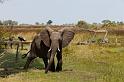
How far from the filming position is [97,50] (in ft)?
109

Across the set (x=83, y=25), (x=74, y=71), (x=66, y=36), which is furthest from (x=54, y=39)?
(x=83, y=25)

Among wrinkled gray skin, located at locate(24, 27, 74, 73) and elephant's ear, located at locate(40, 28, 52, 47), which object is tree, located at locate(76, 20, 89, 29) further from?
elephant's ear, located at locate(40, 28, 52, 47)

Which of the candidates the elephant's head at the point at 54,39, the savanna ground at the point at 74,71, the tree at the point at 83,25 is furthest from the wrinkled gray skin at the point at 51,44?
the tree at the point at 83,25

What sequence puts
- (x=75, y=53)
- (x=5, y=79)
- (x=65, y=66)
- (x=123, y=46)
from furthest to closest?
(x=123, y=46), (x=75, y=53), (x=65, y=66), (x=5, y=79)

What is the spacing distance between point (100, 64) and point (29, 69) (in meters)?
4.95

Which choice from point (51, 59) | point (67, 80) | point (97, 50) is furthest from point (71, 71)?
point (97, 50)

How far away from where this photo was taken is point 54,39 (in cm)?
1959

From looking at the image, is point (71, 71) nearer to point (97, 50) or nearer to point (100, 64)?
point (100, 64)

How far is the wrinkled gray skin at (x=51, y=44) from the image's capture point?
64.0 feet

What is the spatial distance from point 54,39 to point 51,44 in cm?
26

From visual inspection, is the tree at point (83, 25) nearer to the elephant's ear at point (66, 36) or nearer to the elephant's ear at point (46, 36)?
the elephant's ear at point (66, 36)

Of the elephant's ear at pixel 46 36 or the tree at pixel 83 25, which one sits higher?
the elephant's ear at pixel 46 36

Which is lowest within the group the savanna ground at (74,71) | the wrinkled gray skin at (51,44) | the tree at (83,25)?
the tree at (83,25)

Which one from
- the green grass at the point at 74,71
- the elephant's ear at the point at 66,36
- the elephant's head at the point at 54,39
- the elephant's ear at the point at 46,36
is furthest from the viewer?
the elephant's ear at the point at 66,36
